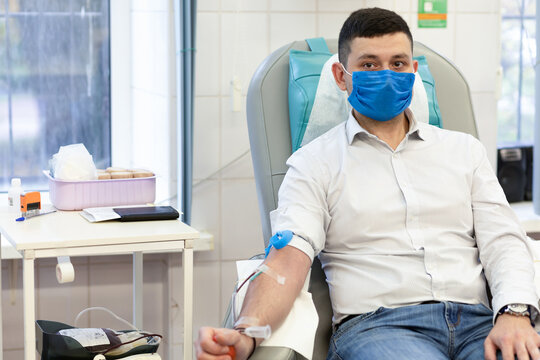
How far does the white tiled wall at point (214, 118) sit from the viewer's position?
8.37ft

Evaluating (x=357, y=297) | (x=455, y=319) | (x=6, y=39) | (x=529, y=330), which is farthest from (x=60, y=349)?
(x=6, y=39)

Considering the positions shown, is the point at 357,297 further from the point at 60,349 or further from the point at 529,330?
the point at 60,349

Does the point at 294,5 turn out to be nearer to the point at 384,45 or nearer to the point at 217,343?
the point at 384,45

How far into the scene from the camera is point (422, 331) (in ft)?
5.36

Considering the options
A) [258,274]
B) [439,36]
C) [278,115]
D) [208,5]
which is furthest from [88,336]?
[439,36]

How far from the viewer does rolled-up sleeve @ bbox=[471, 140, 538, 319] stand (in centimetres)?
163

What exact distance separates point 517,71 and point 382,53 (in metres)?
1.56

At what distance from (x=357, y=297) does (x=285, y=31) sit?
45.9 inches

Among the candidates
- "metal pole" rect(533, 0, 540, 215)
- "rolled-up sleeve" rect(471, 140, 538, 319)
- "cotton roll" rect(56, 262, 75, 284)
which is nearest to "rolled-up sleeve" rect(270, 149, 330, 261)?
"rolled-up sleeve" rect(471, 140, 538, 319)

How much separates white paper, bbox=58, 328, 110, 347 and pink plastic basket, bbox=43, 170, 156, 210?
1.09ft

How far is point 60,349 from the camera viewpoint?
5.97ft

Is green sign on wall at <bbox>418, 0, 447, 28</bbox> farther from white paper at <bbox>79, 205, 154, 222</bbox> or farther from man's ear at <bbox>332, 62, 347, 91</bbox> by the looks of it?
white paper at <bbox>79, 205, 154, 222</bbox>

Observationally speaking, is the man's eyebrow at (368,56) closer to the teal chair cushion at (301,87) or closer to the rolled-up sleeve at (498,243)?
the teal chair cushion at (301,87)

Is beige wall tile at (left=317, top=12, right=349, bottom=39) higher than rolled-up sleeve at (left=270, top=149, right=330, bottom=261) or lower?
higher
